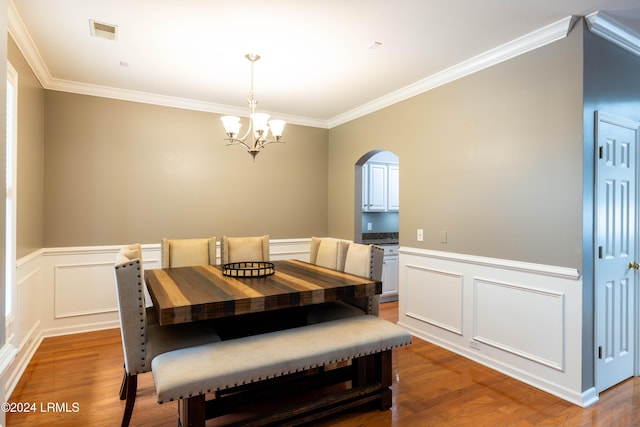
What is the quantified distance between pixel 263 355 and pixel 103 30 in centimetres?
265

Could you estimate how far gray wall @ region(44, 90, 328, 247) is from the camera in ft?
12.7

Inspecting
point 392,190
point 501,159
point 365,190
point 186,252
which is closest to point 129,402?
point 186,252

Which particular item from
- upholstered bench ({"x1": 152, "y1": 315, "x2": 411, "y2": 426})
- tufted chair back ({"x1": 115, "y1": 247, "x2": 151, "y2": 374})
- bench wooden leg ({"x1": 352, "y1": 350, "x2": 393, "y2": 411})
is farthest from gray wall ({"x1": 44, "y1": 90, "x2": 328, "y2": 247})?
bench wooden leg ({"x1": 352, "y1": 350, "x2": 393, "y2": 411})

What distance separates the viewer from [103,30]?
2725 millimetres

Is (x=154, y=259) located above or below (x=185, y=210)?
below

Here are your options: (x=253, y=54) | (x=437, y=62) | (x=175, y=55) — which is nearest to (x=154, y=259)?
(x=175, y=55)

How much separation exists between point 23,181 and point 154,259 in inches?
61.7

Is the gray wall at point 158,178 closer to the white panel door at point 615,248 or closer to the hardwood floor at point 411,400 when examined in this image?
the hardwood floor at point 411,400

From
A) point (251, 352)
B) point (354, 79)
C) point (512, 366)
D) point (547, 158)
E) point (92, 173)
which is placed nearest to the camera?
point (251, 352)

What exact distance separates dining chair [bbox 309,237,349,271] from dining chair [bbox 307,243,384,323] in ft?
0.68

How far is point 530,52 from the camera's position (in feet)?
9.18

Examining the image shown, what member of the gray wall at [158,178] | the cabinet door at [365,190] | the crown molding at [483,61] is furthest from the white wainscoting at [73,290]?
the crown molding at [483,61]

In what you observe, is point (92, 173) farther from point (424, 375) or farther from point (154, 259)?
point (424, 375)

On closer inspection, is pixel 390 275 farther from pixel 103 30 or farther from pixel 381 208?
pixel 103 30
